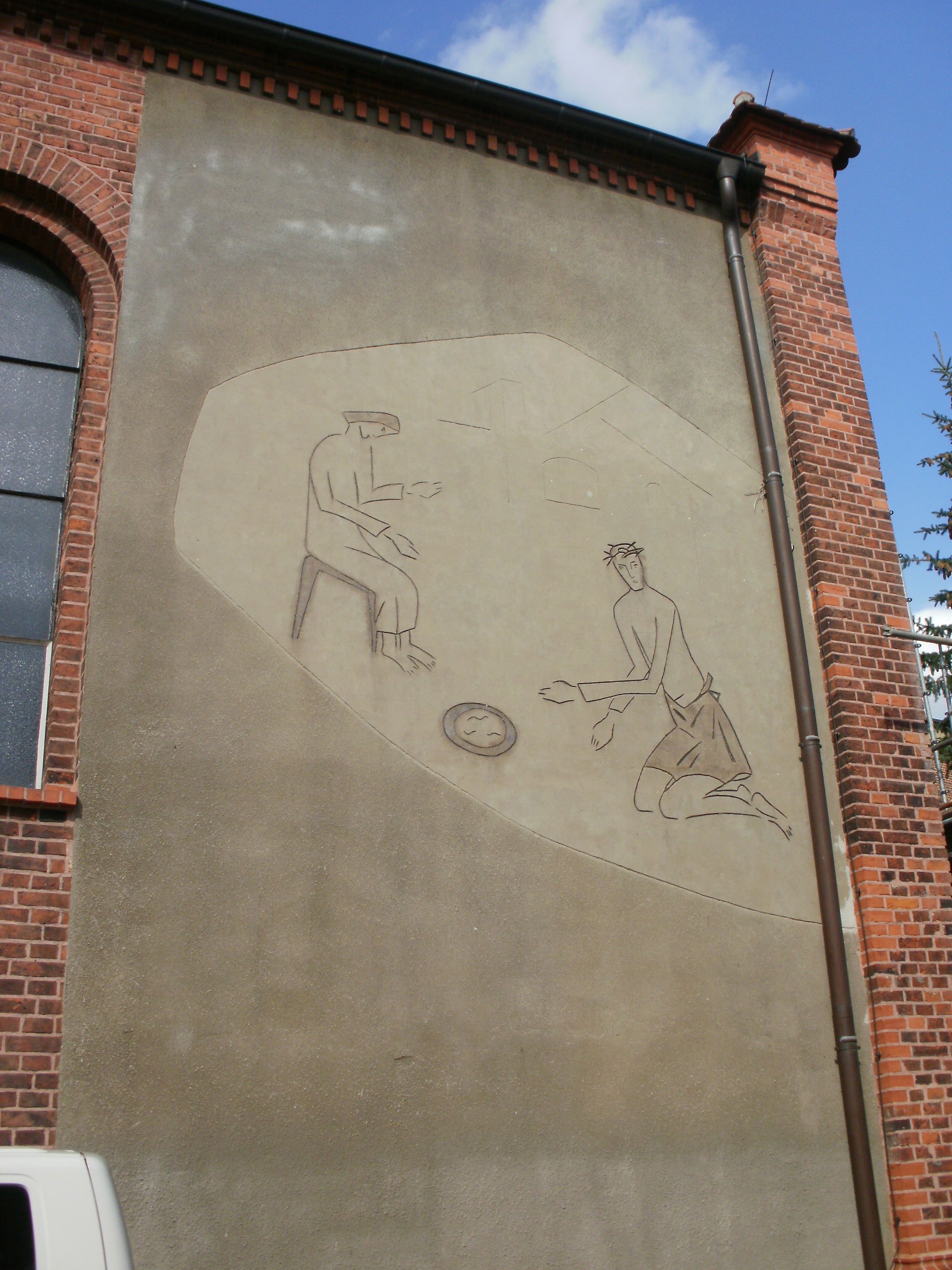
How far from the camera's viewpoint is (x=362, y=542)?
22.7ft

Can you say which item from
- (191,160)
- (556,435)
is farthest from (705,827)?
(191,160)

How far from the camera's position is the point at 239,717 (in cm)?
621

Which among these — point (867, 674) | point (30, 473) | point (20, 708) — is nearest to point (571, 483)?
point (867, 674)

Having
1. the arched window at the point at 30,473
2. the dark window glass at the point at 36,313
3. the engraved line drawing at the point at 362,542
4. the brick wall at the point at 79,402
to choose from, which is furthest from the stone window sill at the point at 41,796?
the dark window glass at the point at 36,313

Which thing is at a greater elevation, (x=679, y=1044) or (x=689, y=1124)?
(x=679, y=1044)

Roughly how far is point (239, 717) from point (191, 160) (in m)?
3.75

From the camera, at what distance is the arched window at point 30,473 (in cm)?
604

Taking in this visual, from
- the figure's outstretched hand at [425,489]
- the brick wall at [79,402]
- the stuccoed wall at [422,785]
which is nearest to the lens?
the brick wall at [79,402]

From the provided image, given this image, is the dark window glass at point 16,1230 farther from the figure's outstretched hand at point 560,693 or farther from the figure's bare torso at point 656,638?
the figure's bare torso at point 656,638

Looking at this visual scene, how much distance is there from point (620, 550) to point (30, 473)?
3.58m

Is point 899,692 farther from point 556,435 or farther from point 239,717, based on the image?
point 239,717

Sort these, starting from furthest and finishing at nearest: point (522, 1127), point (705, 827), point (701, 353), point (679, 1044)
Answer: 1. point (701, 353)
2. point (705, 827)
3. point (679, 1044)
4. point (522, 1127)

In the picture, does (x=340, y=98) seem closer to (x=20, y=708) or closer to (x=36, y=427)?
(x=36, y=427)

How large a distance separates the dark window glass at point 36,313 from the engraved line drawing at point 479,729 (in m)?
3.03
